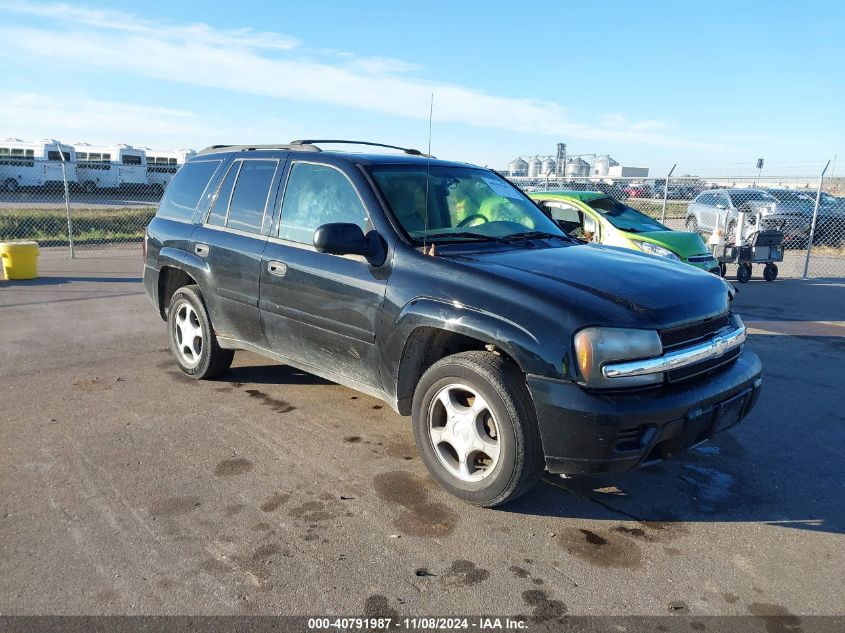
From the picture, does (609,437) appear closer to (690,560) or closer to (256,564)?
(690,560)

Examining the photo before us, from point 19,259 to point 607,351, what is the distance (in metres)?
10.4

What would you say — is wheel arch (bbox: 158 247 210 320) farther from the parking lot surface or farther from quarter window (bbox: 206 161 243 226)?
the parking lot surface

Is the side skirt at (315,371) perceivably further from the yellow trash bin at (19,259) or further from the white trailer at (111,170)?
the white trailer at (111,170)

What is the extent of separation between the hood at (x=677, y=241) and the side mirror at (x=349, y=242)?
693 cm

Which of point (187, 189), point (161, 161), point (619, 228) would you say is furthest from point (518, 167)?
point (187, 189)

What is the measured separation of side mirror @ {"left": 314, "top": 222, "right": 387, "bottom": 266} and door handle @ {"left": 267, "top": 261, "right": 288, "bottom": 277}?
29.2 inches

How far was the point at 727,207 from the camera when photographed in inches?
719

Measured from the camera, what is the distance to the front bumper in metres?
3.10

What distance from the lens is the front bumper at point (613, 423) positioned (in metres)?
3.10

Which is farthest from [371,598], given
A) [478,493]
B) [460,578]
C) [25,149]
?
[25,149]

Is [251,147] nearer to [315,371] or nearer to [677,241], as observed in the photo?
[315,371]

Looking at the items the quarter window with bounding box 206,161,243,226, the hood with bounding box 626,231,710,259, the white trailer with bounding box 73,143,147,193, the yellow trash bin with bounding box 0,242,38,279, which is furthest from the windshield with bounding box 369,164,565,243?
the white trailer with bounding box 73,143,147,193

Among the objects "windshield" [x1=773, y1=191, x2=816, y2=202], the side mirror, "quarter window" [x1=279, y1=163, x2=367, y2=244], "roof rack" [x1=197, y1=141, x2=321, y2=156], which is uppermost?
"windshield" [x1=773, y1=191, x2=816, y2=202]

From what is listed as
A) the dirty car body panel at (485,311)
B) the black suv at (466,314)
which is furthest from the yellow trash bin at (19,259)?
the dirty car body panel at (485,311)
